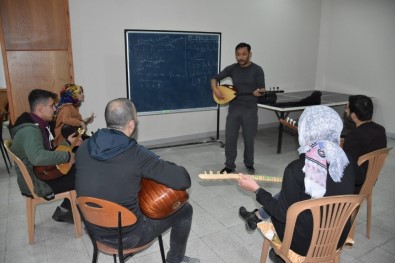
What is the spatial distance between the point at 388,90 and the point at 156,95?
13.4 ft

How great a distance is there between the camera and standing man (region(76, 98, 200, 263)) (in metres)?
1.49

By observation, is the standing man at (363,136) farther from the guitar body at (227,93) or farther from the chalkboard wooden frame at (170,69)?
the chalkboard wooden frame at (170,69)

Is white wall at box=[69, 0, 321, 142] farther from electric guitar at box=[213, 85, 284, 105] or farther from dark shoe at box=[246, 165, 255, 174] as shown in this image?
dark shoe at box=[246, 165, 255, 174]

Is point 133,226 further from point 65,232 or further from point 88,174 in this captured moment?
point 65,232

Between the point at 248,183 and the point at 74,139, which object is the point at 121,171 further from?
the point at 74,139

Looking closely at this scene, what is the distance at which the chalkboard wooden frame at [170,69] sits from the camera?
14.7ft

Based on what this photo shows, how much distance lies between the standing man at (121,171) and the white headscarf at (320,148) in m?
0.63

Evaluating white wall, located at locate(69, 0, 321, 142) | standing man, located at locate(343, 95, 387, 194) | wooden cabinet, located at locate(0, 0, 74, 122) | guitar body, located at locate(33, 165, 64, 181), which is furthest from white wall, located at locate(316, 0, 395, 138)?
guitar body, located at locate(33, 165, 64, 181)

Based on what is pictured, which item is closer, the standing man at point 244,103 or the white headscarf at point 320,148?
the white headscarf at point 320,148

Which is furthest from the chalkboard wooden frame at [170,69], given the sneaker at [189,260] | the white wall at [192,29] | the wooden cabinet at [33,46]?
the sneaker at [189,260]

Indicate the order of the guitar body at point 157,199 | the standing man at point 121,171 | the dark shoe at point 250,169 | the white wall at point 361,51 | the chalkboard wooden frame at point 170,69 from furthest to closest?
1. the white wall at point 361,51
2. the chalkboard wooden frame at point 170,69
3. the dark shoe at point 250,169
4. the guitar body at point 157,199
5. the standing man at point 121,171

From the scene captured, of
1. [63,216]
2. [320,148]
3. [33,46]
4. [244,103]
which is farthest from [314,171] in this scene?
[33,46]

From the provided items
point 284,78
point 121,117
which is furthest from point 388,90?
point 121,117

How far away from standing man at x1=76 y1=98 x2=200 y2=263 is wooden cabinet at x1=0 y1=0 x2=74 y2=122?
2.66 meters
